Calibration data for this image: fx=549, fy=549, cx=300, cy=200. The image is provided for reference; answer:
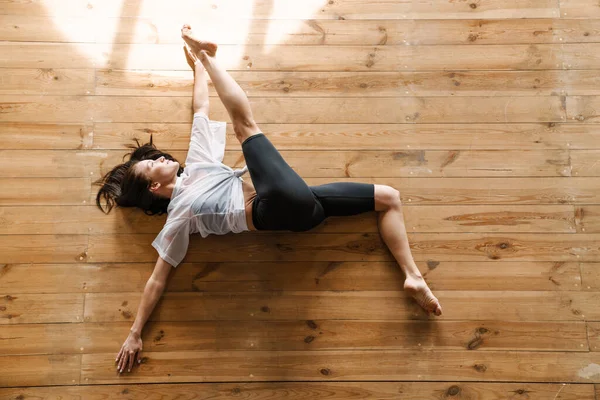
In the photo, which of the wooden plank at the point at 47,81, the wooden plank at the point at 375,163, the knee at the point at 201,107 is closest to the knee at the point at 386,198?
the wooden plank at the point at 375,163

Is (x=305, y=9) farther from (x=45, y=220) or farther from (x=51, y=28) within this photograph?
(x=45, y=220)

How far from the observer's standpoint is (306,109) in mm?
2395

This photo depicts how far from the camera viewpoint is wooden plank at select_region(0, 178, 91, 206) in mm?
2307

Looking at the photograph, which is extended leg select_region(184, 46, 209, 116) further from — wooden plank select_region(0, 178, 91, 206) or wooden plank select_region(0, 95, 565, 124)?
wooden plank select_region(0, 178, 91, 206)

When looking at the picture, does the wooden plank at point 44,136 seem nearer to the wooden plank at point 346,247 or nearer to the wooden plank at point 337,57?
the wooden plank at point 337,57

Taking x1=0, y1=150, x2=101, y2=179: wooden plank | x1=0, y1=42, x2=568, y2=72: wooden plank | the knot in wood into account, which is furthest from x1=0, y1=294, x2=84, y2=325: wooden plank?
the knot in wood

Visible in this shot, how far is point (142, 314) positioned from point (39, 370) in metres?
0.47

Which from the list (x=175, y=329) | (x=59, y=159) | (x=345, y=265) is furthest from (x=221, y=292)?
(x=59, y=159)

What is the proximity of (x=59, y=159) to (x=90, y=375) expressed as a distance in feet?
2.97

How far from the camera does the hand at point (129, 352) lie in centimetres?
215

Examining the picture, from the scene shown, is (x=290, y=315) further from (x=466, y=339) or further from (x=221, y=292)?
(x=466, y=339)

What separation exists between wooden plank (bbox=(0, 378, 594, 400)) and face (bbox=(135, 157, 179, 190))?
810 millimetres

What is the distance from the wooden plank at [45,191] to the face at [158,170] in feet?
1.10

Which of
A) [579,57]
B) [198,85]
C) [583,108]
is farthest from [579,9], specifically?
[198,85]
